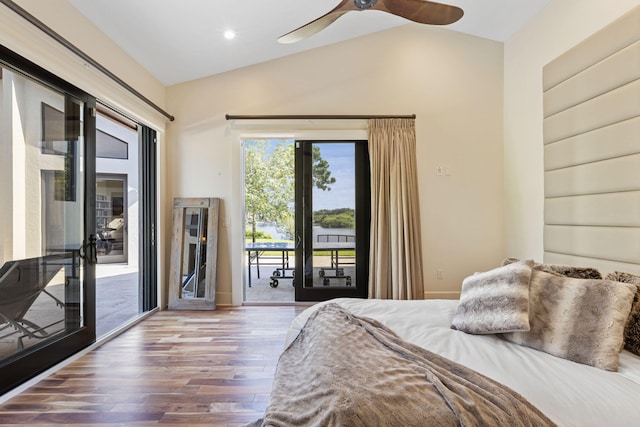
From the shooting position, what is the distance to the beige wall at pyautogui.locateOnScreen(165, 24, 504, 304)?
151 inches

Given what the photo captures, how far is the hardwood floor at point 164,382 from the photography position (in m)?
1.81

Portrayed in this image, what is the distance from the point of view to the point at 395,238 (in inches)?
143

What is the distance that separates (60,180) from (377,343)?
2826mm

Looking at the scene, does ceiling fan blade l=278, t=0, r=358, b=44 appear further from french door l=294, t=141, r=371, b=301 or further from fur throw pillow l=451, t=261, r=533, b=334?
fur throw pillow l=451, t=261, r=533, b=334

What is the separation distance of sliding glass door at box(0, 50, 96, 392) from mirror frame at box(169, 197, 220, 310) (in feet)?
3.71

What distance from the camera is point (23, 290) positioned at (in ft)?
7.06

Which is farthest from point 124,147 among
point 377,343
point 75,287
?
point 377,343

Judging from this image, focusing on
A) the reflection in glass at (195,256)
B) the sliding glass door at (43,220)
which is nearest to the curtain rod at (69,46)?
the sliding glass door at (43,220)

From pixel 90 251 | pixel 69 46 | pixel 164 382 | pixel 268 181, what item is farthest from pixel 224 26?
pixel 268 181

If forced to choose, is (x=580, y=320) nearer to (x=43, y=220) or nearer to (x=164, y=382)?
(x=164, y=382)

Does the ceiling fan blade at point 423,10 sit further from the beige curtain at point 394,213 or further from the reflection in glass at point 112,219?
the reflection in glass at point 112,219

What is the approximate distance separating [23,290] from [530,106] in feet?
16.4

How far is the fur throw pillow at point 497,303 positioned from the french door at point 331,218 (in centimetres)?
219

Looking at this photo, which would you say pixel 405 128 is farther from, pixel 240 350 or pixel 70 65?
pixel 70 65
